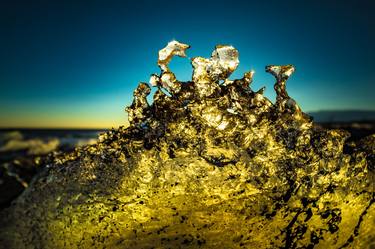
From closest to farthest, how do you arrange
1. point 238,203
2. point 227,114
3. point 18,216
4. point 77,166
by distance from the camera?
1. point 238,203
2. point 227,114
3. point 77,166
4. point 18,216

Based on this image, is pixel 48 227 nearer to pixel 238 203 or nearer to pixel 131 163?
pixel 131 163

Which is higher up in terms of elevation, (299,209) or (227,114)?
(227,114)

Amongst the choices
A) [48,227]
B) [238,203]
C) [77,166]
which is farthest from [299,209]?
[48,227]

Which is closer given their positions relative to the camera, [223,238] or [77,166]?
[223,238]

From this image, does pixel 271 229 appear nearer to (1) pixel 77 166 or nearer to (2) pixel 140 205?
(2) pixel 140 205

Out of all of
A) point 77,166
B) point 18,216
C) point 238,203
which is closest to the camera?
point 238,203

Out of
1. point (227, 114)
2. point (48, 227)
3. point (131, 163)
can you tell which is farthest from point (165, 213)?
point (48, 227)

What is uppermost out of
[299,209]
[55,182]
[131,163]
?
[131,163]
